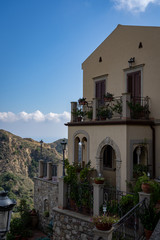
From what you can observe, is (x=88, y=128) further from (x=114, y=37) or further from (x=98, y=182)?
(x=114, y=37)

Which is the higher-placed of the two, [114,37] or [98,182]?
[114,37]

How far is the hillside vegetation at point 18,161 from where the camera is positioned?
44312 mm

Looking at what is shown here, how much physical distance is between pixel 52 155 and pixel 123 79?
169 feet

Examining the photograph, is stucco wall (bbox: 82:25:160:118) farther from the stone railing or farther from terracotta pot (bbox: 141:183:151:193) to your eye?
the stone railing

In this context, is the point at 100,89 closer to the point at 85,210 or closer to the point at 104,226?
the point at 85,210

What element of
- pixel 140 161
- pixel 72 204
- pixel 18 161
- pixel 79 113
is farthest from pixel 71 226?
pixel 18 161

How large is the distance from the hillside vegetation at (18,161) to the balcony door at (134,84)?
3383 centimetres

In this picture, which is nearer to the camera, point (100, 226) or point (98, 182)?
point (100, 226)

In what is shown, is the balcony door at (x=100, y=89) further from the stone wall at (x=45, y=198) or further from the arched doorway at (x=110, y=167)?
the stone wall at (x=45, y=198)

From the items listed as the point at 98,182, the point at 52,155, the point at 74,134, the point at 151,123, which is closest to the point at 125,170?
the point at 98,182

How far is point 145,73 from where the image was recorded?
12.3 metres

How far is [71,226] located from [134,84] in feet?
26.6

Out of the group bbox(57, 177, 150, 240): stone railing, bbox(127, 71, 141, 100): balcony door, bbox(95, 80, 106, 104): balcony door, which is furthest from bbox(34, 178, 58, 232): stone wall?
bbox(127, 71, 141, 100): balcony door

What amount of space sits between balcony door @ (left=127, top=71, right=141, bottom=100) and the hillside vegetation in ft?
111
